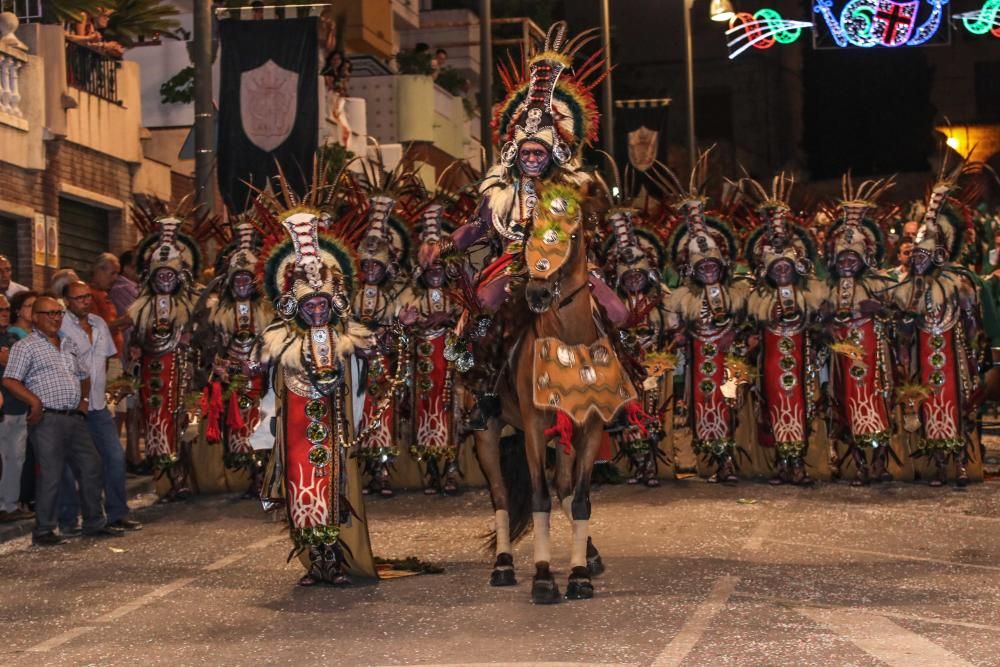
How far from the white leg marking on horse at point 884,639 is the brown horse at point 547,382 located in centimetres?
151

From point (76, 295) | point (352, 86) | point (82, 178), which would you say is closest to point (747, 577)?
point (76, 295)

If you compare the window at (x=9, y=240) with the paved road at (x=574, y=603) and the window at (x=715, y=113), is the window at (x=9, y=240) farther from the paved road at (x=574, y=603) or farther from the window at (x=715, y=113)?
the window at (x=715, y=113)

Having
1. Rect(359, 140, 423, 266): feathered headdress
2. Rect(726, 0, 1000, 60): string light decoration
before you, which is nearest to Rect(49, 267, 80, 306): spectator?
Rect(359, 140, 423, 266): feathered headdress

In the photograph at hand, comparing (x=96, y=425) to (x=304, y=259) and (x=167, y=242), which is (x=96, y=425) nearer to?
(x=167, y=242)

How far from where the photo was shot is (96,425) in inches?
608

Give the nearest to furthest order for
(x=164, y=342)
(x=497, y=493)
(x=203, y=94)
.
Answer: (x=497, y=493) < (x=164, y=342) < (x=203, y=94)

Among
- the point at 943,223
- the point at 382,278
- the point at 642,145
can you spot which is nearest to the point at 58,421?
the point at 382,278

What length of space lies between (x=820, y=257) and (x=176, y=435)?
19.8 ft

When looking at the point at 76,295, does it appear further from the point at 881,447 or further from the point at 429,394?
the point at 881,447

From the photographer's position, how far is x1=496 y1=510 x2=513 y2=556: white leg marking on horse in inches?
468

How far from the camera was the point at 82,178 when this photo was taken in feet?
85.2

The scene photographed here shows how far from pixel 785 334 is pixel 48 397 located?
662 cm

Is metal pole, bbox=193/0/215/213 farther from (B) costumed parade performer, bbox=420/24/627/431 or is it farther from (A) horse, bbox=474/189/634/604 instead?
(A) horse, bbox=474/189/634/604

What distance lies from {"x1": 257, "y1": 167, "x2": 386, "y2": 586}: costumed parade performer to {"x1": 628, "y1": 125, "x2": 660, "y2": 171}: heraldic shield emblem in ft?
78.8
